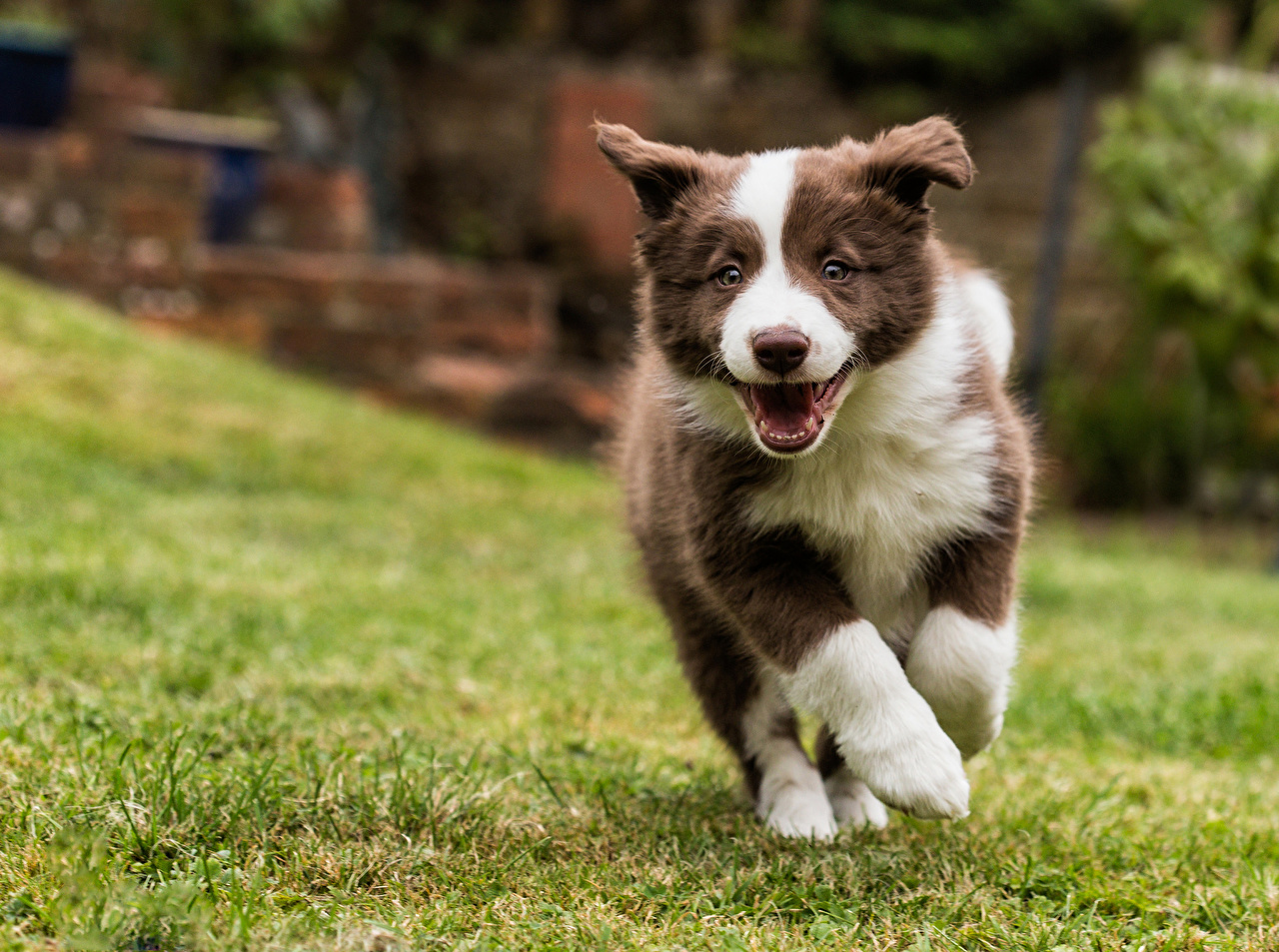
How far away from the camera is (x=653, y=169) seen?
305 centimetres

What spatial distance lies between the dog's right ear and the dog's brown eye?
0.25m


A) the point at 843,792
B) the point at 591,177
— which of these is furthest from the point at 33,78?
the point at 843,792

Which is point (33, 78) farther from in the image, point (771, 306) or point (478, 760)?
point (771, 306)

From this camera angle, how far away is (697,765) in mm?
3953

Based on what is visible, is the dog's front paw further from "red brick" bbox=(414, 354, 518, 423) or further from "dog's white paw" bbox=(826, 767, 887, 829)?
"red brick" bbox=(414, 354, 518, 423)

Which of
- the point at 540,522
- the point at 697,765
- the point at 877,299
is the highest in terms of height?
the point at 877,299

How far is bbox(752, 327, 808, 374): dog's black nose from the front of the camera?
2668mm

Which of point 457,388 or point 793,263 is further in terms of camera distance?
point 457,388

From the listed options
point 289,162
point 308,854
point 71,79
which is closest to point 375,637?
point 308,854

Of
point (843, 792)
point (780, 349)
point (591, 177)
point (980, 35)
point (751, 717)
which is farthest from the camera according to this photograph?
point (980, 35)

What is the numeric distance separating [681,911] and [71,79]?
11.7 metres


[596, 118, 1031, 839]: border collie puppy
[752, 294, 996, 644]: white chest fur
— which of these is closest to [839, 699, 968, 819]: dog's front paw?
[596, 118, 1031, 839]: border collie puppy

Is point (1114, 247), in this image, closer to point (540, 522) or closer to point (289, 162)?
point (540, 522)

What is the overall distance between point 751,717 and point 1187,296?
9452 millimetres
